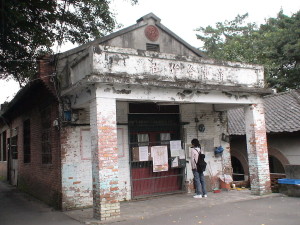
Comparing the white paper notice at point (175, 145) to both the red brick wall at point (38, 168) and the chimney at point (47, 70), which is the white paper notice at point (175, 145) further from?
the chimney at point (47, 70)

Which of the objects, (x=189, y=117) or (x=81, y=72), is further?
(x=189, y=117)

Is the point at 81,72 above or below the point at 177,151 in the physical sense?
above

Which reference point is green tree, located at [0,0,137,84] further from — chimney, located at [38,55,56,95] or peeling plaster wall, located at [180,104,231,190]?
peeling plaster wall, located at [180,104,231,190]

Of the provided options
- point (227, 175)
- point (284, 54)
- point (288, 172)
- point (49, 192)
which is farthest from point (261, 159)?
point (284, 54)

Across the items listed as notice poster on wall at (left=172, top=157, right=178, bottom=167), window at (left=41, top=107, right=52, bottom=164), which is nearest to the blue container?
notice poster on wall at (left=172, top=157, right=178, bottom=167)

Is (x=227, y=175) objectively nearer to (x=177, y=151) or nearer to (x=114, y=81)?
(x=177, y=151)

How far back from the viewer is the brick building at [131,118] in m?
7.18

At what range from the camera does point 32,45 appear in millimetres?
10055

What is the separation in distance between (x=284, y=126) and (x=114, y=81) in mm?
7680

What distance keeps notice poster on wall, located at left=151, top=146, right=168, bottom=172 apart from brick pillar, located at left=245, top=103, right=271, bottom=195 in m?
2.72

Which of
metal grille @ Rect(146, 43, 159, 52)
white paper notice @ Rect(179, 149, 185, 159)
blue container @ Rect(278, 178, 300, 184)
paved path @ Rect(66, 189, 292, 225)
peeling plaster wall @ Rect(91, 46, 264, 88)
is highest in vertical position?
metal grille @ Rect(146, 43, 159, 52)

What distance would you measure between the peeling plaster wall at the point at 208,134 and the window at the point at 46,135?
4504 mm

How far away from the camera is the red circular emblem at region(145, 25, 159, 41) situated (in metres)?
10.9

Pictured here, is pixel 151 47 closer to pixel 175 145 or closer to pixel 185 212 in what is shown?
pixel 175 145
